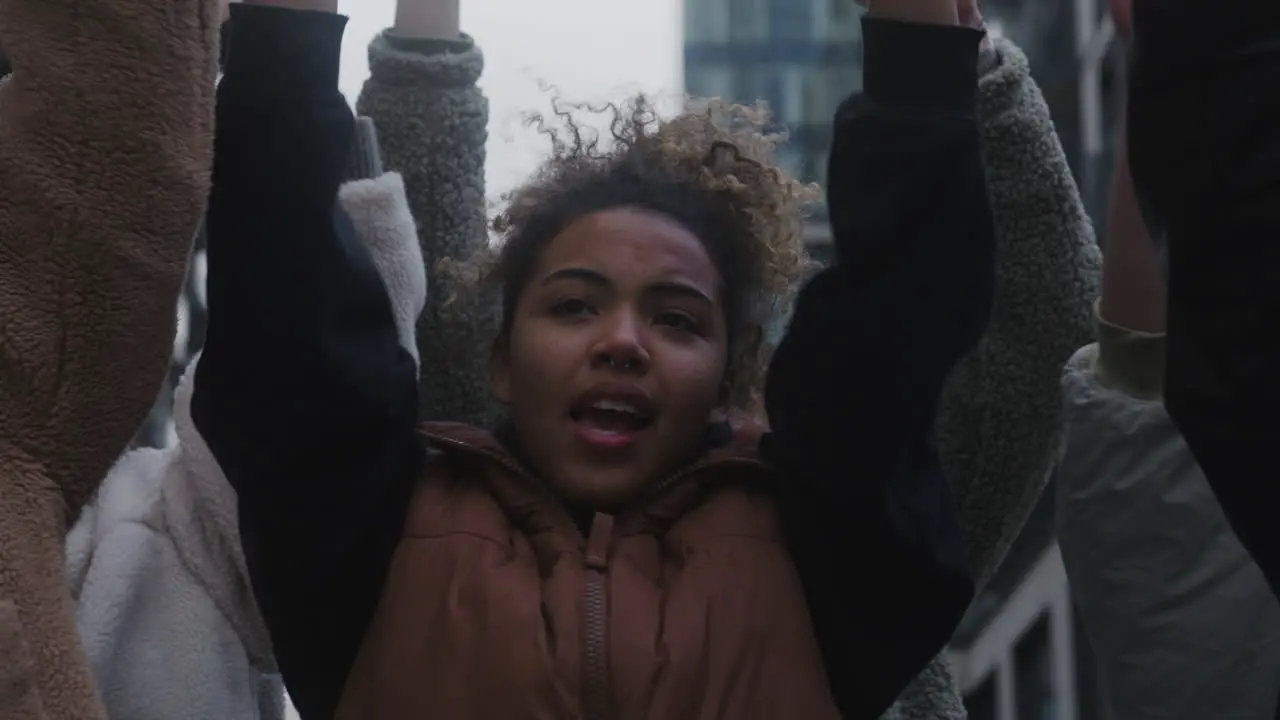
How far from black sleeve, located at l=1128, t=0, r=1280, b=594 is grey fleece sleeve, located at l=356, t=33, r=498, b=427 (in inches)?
30.7

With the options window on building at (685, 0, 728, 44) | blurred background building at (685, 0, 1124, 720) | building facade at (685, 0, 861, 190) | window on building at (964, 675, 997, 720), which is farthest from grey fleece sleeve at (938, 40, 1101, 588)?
window on building at (685, 0, 728, 44)

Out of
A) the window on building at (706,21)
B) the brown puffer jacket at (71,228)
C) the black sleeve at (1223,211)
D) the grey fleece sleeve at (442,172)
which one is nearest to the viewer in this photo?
the black sleeve at (1223,211)

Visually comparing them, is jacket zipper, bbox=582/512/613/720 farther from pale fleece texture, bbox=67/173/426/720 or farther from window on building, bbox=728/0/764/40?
window on building, bbox=728/0/764/40

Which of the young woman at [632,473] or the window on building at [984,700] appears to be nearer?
the young woman at [632,473]

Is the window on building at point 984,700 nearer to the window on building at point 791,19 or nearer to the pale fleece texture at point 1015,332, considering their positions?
the window on building at point 791,19

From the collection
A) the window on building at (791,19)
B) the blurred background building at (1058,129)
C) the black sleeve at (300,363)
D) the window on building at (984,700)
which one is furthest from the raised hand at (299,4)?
the window on building at (791,19)

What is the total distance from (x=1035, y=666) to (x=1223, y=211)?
973 cm

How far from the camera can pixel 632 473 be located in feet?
4.73

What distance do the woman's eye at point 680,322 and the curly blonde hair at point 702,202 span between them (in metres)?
0.07

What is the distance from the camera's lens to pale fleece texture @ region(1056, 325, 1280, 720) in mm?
1433

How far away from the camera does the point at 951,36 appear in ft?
4.26

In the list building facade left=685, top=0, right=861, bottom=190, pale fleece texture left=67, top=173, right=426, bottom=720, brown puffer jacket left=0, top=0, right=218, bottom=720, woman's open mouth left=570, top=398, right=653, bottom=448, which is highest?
brown puffer jacket left=0, top=0, right=218, bottom=720

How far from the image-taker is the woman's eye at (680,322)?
149 centimetres

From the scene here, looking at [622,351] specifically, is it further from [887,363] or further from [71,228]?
[71,228]
